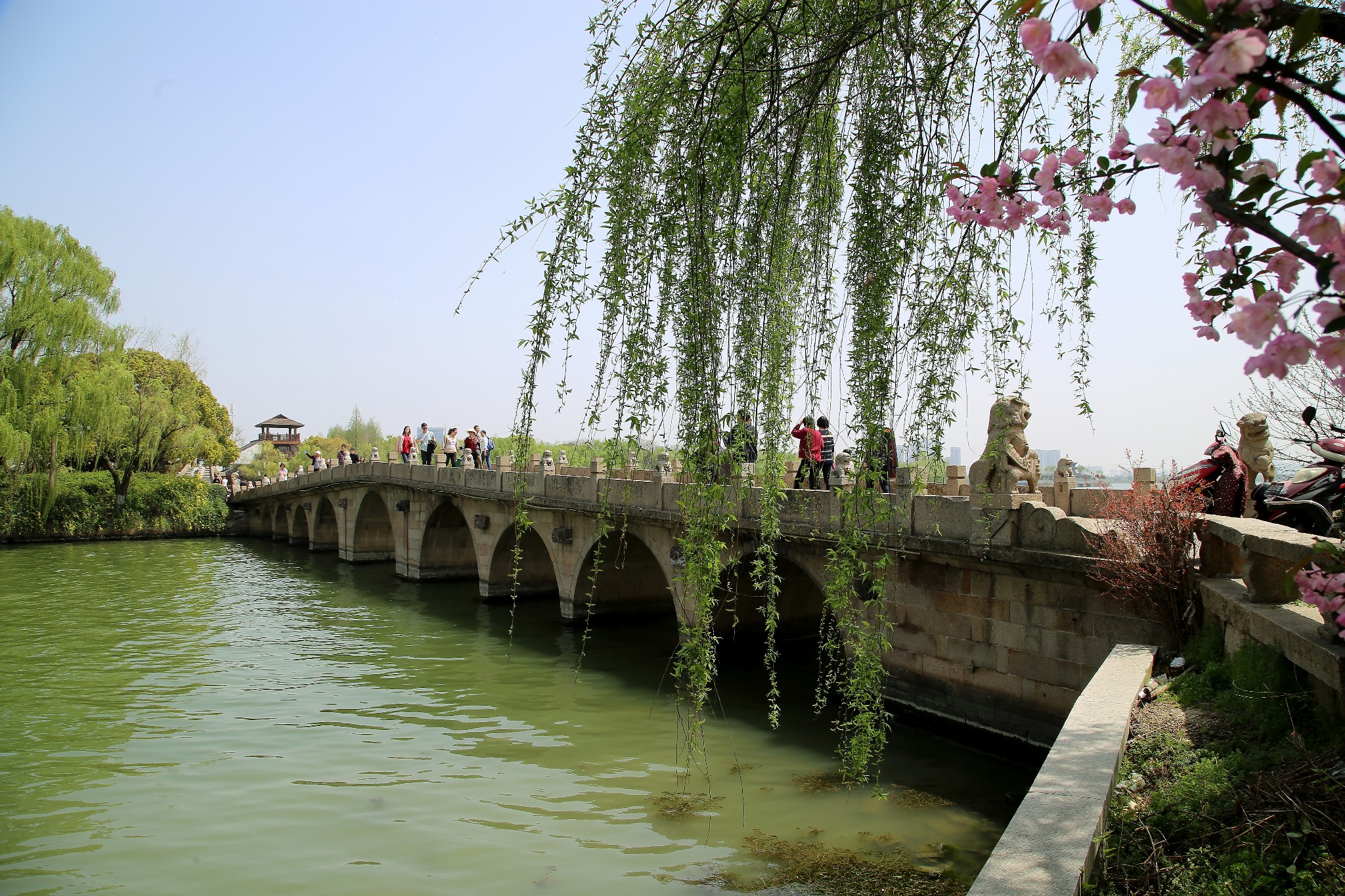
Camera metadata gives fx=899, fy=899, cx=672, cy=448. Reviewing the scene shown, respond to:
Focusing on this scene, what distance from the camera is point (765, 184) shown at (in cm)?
362

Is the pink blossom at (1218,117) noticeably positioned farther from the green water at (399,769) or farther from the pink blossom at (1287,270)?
the green water at (399,769)

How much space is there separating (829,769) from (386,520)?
74.1 ft

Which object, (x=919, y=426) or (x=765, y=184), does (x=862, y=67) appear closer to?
(x=765, y=184)

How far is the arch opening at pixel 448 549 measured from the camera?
23.7 meters

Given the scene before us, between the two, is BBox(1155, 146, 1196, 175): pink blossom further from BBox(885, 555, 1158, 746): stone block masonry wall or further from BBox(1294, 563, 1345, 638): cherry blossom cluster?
BBox(885, 555, 1158, 746): stone block masonry wall

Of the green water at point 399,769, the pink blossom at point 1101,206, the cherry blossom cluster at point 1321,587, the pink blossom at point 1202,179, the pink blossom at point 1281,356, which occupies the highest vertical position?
the pink blossom at point 1101,206

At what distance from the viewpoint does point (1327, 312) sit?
1.70 metres

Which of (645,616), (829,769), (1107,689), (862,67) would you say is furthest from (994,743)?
(645,616)

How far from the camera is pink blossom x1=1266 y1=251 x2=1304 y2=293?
6.57 feet

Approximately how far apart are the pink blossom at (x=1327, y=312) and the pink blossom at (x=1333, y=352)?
0.07 m

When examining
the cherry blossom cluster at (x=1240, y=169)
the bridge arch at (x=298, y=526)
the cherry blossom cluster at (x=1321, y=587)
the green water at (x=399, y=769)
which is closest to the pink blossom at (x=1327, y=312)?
the cherry blossom cluster at (x=1240, y=169)

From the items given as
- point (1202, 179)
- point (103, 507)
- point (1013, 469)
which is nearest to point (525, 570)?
point (1013, 469)

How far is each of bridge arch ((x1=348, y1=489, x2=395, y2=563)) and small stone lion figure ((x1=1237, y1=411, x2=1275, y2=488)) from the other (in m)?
24.5

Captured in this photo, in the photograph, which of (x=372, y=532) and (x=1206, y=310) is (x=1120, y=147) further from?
(x=372, y=532)
